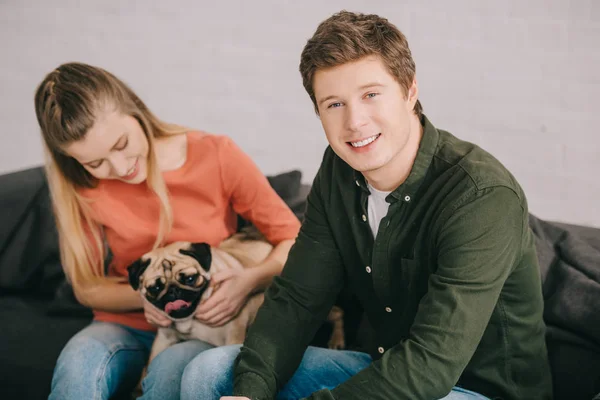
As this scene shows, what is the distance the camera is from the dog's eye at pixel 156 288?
1.82m

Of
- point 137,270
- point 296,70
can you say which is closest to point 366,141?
point 137,270

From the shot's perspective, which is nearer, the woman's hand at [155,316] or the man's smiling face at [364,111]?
the man's smiling face at [364,111]

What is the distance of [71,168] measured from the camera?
196 centimetres

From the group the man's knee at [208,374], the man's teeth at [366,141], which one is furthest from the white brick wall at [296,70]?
the man's knee at [208,374]

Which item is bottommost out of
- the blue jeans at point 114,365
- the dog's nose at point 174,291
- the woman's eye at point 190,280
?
the blue jeans at point 114,365

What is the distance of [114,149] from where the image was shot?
1800 millimetres

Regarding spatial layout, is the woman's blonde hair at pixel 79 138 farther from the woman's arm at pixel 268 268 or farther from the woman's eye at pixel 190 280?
the woman's arm at pixel 268 268

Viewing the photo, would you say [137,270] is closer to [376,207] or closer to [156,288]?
[156,288]

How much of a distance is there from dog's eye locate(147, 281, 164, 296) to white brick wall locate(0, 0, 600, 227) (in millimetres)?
1298

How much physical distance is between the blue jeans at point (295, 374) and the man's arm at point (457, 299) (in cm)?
20

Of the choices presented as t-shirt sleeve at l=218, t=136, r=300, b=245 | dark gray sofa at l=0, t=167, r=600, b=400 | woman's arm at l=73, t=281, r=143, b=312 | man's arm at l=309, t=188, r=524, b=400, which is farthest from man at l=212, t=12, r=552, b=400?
woman's arm at l=73, t=281, r=143, b=312

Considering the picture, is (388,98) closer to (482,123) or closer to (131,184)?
(131,184)

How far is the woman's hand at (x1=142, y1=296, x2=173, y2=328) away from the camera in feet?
6.14

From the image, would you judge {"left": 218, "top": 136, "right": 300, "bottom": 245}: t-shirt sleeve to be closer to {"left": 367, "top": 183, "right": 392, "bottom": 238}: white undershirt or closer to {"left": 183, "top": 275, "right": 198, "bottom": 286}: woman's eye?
{"left": 183, "top": 275, "right": 198, "bottom": 286}: woman's eye
